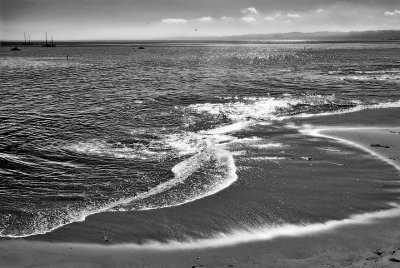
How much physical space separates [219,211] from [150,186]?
3.59 metres

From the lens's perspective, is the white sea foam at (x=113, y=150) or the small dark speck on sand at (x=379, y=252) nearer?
the small dark speck on sand at (x=379, y=252)

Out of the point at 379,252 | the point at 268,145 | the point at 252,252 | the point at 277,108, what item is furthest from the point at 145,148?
the point at 277,108

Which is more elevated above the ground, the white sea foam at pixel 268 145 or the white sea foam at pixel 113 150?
the white sea foam at pixel 268 145

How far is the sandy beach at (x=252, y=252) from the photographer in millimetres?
8594

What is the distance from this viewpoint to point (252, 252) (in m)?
9.09

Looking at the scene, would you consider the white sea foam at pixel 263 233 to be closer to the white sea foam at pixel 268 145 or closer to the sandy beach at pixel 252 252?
the sandy beach at pixel 252 252

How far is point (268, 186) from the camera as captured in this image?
1346 centimetres

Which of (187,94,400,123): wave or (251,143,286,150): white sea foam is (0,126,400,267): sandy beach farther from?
(187,94,400,123): wave

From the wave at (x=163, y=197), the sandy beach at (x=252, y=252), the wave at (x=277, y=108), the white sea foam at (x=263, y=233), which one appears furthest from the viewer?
the wave at (x=277, y=108)

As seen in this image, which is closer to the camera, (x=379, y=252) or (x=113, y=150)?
(x=379, y=252)

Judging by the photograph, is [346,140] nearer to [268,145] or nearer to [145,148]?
[268,145]

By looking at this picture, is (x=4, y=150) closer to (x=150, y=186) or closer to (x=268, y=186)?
(x=150, y=186)

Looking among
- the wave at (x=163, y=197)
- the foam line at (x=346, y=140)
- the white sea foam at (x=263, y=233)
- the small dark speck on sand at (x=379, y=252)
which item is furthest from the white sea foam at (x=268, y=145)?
the small dark speck on sand at (x=379, y=252)

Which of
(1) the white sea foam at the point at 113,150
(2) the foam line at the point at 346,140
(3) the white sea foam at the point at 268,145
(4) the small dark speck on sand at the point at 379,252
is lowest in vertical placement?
(4) the small dark speck on sand at the point at 379,252
